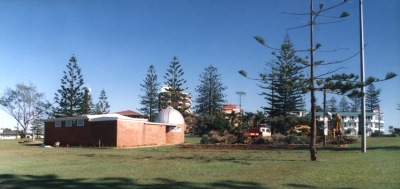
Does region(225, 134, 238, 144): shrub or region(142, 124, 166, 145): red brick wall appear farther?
region(142, 124, 166, 145): red brick wall

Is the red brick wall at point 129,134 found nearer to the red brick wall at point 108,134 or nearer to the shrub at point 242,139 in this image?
the red brick wall at point 108,134

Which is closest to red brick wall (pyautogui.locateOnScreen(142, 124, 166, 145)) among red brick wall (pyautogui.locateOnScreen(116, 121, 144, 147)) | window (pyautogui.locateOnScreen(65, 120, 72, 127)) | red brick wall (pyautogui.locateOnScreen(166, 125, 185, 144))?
red brick wall (pyautogui.locateOnScreen(116, 121, 144, 147))

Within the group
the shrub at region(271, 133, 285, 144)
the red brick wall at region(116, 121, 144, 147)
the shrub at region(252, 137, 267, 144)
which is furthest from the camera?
the shrub at region(252, 137, 267, 144)

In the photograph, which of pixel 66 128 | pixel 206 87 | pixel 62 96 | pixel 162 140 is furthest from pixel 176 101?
pixel 66 128

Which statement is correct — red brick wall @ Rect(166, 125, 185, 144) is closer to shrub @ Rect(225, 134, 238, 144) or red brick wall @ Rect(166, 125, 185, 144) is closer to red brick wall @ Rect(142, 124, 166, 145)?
red brick wall @ Rect(142, 124, 166, 145)

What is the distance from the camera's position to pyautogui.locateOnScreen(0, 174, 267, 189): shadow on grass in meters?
7.53

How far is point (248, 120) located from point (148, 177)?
1872 inches

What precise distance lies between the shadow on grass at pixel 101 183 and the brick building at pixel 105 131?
19817 mm

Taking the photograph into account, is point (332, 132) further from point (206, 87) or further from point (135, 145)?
point (206, 87)

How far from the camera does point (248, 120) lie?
2192 inches

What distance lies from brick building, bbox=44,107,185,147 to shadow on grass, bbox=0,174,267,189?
Answer: 19.8m

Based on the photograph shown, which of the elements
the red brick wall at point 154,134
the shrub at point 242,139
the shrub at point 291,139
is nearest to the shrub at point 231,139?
the shrub at point 242,139

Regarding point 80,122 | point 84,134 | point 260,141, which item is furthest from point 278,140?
point 80,122

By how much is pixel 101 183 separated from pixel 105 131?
847 inches
